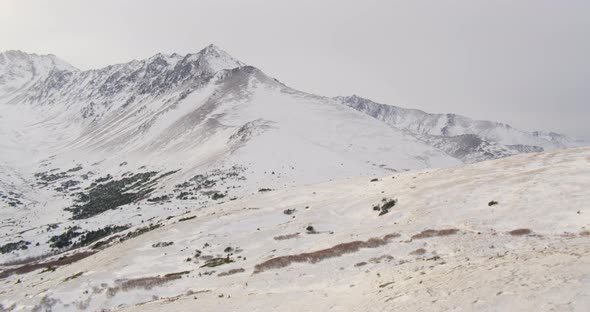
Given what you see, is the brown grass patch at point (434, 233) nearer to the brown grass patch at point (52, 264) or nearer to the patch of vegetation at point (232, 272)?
the patch of vegetation at point (232, 272)

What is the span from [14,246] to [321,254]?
90190mm

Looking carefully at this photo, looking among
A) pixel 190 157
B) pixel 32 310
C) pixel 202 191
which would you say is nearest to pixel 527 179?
pixel 32 310

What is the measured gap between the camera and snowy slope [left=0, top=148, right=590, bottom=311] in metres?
24.8

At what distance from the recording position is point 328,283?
111 feet

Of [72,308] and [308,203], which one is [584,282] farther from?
[308,203]

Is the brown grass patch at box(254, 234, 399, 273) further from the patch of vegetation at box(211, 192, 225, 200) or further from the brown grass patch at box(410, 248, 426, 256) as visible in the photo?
the patch of vegetation at box(211, 192, 225, 200)

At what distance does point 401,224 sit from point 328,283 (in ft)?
56.7

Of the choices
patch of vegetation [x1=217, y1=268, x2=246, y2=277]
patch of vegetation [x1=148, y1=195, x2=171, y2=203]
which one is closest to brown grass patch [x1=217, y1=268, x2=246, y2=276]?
patch of vegetation [x1=217, y1=268, x2=246, y2=277]

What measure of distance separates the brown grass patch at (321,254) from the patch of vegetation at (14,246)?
84.3m

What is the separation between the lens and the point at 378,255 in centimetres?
3875

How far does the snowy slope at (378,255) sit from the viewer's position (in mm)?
24812

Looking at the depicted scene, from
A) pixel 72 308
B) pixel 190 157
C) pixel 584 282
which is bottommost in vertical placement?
pixel 72 308

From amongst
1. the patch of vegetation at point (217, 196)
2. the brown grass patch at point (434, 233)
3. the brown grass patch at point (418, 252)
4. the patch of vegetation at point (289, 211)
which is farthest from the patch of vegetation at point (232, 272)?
the patch of vegetation at point (217, 196)

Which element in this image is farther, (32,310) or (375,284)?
(32,310)
